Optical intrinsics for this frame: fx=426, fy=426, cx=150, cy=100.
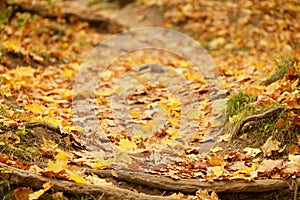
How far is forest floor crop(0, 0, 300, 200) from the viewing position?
3.58 meters

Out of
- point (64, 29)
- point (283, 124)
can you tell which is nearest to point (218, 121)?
point (283, 124)

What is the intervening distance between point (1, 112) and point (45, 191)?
1156 mm

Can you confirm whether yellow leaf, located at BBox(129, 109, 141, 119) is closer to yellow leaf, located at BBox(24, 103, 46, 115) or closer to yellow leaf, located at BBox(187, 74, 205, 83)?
yellow leaf, located at BBox(24, 103, 46, 115)

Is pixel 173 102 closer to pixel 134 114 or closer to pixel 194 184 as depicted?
pixel 134 114

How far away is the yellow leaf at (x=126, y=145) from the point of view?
4.09 m

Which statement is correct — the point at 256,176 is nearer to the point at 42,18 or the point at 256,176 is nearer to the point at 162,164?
the point at 162,164

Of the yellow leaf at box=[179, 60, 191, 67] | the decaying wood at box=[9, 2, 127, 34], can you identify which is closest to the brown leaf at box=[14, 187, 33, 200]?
the yellow leaf at box=[179, 60, 191, 67]

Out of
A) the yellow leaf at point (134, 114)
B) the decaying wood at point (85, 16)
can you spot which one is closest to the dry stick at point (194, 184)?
the yellow leaf at point (134, 114)

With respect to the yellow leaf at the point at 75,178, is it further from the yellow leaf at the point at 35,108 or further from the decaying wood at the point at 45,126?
the yellow leaf at the point at 35,108

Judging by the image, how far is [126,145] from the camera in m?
4.12

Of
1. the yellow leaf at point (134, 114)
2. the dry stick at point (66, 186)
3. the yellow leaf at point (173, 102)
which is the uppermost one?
the yellow leaf at point (173, 102)

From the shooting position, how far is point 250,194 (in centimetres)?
364

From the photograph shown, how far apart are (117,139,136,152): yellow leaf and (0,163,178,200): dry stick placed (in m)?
0.79

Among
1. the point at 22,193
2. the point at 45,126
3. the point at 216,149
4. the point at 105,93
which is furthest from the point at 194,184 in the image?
the point at 105,93
